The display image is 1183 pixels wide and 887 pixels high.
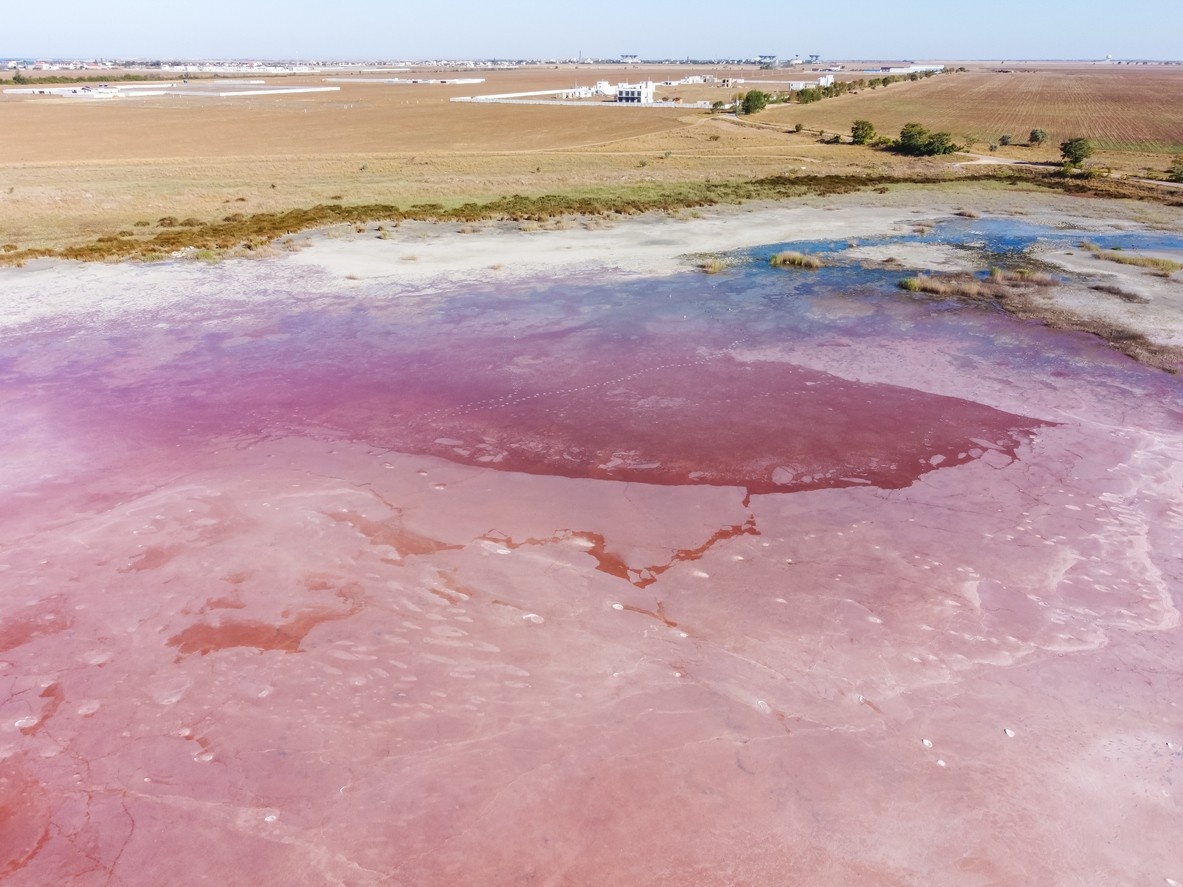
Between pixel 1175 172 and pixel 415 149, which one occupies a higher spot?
pixel 415 149

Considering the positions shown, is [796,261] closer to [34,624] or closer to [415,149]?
[34,624]

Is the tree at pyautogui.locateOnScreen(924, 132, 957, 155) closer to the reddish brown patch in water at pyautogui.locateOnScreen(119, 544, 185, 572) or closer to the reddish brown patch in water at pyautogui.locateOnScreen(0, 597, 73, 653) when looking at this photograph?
the reddish brown patch in water at pyautogui.locateOnScreen(119, 544, 185, 572)

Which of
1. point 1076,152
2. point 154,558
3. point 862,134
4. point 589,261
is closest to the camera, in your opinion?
point 154,558

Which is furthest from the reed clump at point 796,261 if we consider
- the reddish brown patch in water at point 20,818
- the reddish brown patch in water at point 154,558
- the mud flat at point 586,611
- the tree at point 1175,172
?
the tree at point 1175,172

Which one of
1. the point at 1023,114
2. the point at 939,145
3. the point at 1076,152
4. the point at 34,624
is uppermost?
the point at 1023,114

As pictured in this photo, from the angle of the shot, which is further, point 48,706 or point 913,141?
point 913,141

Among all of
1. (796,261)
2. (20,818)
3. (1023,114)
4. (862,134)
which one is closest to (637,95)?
(1023,114)

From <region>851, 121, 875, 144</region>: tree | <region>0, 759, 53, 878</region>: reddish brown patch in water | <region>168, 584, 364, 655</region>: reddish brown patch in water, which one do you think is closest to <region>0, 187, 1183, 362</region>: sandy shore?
<region>168, 584, 364, 655</region>: reddish brown patch in water
